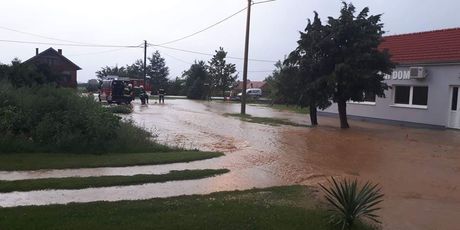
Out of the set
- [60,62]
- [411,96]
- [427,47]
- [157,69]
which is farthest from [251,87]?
[411,96]

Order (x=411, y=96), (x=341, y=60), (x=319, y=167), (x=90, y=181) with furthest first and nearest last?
(x=411, y=96), (x=341, y=60), (x=319, y=167), (x=90, y=181)

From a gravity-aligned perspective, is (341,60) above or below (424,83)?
above

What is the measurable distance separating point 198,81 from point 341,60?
1971 inches

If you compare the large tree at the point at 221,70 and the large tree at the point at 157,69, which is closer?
the large tree at the point at 221,70

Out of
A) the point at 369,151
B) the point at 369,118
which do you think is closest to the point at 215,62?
the point at 369,118

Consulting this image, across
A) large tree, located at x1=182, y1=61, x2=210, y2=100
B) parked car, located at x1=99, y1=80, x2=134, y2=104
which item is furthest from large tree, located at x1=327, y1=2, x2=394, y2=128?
large tree, located at x1=182, y1=61, x2=210, y2=100

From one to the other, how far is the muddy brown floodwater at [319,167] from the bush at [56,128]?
2.57 m

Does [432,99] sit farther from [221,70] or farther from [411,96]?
[221,70]

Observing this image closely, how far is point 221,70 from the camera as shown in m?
73.7

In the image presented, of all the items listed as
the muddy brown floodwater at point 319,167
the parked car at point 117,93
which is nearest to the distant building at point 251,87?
the parked car at point 117,93

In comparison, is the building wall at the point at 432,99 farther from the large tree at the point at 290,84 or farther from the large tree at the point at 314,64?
the large tree at the point at 290,84

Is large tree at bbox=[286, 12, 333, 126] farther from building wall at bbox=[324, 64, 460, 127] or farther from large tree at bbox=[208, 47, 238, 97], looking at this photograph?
large tree at bbox=[208, 47, 238, 97]

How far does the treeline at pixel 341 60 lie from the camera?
76.2ft

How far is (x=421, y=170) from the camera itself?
543 inches
